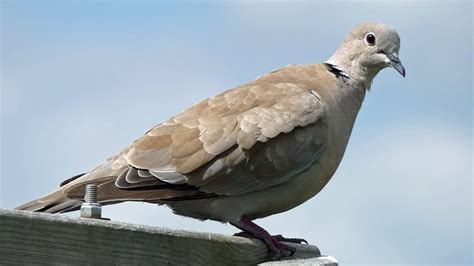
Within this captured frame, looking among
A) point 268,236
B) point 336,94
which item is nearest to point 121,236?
point 268,236

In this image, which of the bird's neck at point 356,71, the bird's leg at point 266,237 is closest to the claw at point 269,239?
the bird's leg at point 266,237

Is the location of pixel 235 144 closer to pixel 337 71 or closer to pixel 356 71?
pixel 337 71

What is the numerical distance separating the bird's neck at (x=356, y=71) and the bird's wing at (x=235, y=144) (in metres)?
0.63

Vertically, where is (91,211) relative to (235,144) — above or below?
below

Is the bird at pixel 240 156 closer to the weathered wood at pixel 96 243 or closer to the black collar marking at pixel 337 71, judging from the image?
the black collar marking at pixel 337 71

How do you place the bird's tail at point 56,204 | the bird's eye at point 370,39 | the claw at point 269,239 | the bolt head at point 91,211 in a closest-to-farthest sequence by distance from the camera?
1. the bolt head at point 91,211
2. the claw at point 269,239
3. the bird's tail at point 56,204
4. the bird's eye at point 370,39

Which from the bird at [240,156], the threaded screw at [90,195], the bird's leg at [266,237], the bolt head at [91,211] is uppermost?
the bird at [240,156]

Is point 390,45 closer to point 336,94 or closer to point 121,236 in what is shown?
point 336,94

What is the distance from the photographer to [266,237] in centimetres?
421

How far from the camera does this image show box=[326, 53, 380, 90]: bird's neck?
598 cm

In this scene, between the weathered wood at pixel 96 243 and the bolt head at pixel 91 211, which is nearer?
the weathered wood at pixel 96 243

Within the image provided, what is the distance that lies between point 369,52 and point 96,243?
379cm

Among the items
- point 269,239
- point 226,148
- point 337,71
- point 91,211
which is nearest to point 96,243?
point 91,211

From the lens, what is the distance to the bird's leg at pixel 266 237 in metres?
3.86
